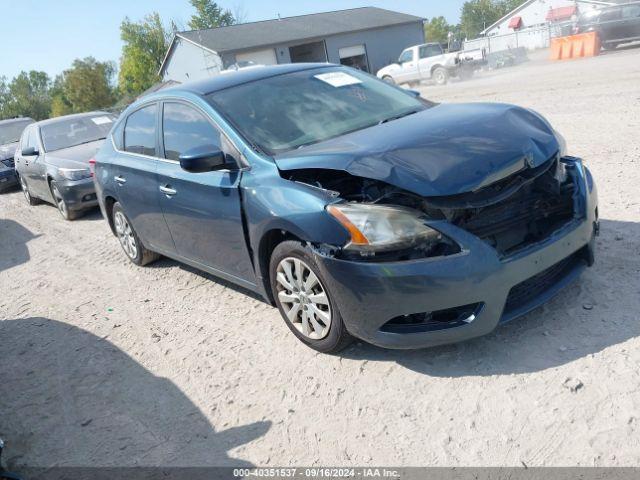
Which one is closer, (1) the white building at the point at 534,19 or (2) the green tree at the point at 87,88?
(1) the white building at the point at 534,19

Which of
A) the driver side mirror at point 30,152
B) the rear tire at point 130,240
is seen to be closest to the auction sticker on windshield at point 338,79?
the rear tire at point 130,240

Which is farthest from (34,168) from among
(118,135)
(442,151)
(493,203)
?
(493,203)

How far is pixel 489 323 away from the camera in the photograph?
315cm

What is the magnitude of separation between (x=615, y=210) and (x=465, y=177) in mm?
2625

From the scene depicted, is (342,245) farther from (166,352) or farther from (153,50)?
(153,50)

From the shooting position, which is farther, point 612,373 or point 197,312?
point 197,312

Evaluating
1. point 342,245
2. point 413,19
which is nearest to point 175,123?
point 342,245

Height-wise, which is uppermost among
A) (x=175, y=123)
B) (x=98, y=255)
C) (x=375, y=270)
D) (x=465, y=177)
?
(x=175, y=123)

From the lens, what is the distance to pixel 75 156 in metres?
9.40

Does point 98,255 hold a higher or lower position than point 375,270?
lower

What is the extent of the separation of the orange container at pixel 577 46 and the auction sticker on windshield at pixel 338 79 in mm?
21133

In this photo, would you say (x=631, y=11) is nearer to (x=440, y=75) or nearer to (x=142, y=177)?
(x=440, y=75)

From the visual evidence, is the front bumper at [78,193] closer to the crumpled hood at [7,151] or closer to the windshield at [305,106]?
the windshield at [305,106]

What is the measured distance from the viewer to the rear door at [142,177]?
5016 millimetres
